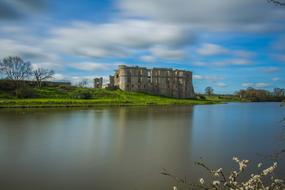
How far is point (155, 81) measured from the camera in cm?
10169

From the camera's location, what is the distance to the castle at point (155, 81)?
319 feet

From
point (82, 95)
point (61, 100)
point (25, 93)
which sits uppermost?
point (25, 93)

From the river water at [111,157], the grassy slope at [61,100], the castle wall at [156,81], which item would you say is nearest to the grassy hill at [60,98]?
the grassy slope at [61,100]

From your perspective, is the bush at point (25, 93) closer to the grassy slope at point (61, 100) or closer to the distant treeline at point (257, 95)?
the grassy slope at point (61, 100)

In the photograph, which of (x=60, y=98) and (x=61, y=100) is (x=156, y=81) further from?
(x=61, y=100)

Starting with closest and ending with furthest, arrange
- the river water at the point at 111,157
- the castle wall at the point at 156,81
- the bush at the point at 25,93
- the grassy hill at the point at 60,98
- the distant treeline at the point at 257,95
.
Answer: the river water at the point at 111,157, the grassy hill at the point at 60,98, the bush at the point at 25,93, the castle wall at the point at 156,81, the distant treeline at the point at 257,95

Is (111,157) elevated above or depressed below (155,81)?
below

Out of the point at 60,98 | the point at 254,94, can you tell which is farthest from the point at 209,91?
the point at 60,98

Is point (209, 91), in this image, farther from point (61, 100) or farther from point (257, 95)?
point (61, 100)

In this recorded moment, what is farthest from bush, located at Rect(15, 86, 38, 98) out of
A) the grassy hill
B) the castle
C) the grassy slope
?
the castle

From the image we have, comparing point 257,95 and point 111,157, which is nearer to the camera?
point 111,157

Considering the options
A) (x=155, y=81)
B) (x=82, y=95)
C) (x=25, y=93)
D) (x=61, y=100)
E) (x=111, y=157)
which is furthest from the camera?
(x=155, y=81)

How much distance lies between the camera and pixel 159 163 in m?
12.9

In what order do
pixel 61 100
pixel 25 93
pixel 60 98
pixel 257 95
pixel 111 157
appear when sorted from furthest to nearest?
pixel 257 95 < pixel 60 98 < pixel 25 93 < pixel 61 100 < pixel 111 157
